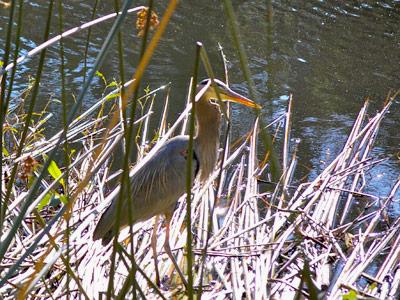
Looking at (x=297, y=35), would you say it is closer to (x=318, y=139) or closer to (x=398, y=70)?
(x=398, y=70)

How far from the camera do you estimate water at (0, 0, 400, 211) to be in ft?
19.5

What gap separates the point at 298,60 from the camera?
24.6ft

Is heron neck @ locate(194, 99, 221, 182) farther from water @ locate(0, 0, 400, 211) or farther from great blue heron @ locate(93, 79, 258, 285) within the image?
water @ locate(0, 0, 400, 211)

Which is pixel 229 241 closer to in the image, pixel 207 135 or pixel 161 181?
pixel 161 181

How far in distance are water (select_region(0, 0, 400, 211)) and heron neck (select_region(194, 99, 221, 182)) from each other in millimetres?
1374

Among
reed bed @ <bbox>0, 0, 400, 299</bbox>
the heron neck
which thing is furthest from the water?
the heron neck

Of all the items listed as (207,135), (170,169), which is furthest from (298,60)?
(170,169)

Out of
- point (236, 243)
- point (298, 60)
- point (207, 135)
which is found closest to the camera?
point (236, 243)

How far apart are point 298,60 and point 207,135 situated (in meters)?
3.87

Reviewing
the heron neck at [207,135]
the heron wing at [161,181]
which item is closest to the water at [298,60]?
the heron neck at [207,135]

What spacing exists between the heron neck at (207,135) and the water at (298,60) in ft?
4.51

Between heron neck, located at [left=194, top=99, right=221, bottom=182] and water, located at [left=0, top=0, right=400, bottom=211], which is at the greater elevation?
heron neck, located at [left=194, top=99, right=221, bottom=182]

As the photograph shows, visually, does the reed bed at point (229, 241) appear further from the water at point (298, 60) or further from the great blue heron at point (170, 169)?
the water at point (298, 60)

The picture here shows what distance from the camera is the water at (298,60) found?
5.94 metres
